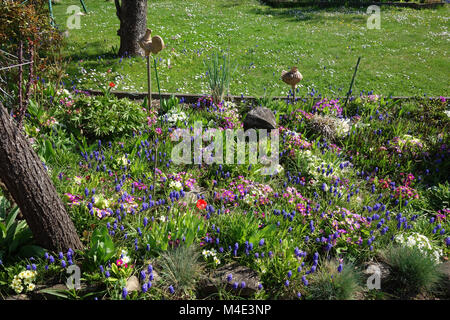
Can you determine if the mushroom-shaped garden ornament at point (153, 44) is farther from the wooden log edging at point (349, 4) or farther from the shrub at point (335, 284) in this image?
the wooden log edging at point (349, 4)

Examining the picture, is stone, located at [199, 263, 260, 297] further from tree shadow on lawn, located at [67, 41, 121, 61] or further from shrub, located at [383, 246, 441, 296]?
tree shadow on lawn, located at [67, 41, 121, 61]

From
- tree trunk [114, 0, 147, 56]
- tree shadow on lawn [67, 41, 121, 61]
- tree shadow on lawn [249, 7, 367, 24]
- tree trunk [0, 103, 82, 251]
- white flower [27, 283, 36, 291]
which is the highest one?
tree shadow on lawn [249, 7, 367, 24]

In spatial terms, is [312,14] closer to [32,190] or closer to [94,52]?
[94,52]

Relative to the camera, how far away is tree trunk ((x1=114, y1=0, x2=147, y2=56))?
25.7 feet

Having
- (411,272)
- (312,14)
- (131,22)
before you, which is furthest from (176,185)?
(312,14)

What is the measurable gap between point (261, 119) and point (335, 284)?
304 cm

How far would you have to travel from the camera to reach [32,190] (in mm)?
2938

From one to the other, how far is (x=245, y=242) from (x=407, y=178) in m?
2.95

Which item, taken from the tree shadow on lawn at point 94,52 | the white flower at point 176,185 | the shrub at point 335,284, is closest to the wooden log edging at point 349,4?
the tree shadow on lawn at point 94,52

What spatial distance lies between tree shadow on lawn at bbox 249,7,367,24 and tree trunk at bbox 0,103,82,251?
1266cm

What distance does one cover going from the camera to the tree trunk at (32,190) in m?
2.78

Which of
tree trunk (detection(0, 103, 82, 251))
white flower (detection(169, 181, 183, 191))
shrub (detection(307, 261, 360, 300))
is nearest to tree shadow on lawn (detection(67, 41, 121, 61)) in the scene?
white flower (detection(169, 181, 183, 191))

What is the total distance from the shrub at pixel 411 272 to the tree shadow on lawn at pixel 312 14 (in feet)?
39.3

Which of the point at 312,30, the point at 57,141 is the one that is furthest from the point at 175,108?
the point at 312,30
